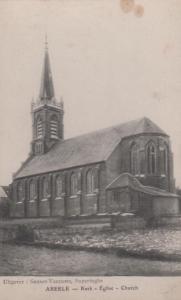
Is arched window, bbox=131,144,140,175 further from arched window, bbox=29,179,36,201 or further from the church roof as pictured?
arched window, bbox=29,179,36,201

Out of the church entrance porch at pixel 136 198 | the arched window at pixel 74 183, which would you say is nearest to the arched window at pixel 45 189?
the arched window at pixel 74 183

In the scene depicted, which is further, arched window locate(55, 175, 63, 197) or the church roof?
arched window locate(55, 175, 63, 197)

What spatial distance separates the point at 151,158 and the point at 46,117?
344cm

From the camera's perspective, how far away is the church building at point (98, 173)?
8.85 meters

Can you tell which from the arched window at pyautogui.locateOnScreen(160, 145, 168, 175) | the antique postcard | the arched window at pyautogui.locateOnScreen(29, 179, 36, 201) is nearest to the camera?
the antique postcard

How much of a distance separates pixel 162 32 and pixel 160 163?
3.18 metres

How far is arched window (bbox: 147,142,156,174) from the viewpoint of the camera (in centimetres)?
988

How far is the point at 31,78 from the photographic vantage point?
8.15m

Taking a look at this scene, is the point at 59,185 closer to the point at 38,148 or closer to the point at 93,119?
the point at 38,148

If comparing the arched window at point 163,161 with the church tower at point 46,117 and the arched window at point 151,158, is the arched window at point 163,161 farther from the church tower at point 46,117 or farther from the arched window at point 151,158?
the church tower at point 46,117

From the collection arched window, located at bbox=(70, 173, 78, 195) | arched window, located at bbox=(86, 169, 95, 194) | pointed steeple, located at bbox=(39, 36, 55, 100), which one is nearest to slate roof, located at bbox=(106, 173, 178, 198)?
arched window, located at bbox=(86, 169, 95, 194)

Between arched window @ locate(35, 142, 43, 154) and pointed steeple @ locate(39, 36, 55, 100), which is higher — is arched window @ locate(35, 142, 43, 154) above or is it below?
below

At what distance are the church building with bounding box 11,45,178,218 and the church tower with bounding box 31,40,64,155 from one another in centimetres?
2

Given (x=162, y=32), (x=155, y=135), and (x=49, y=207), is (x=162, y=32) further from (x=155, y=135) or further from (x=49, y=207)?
(x=49, y=207)
